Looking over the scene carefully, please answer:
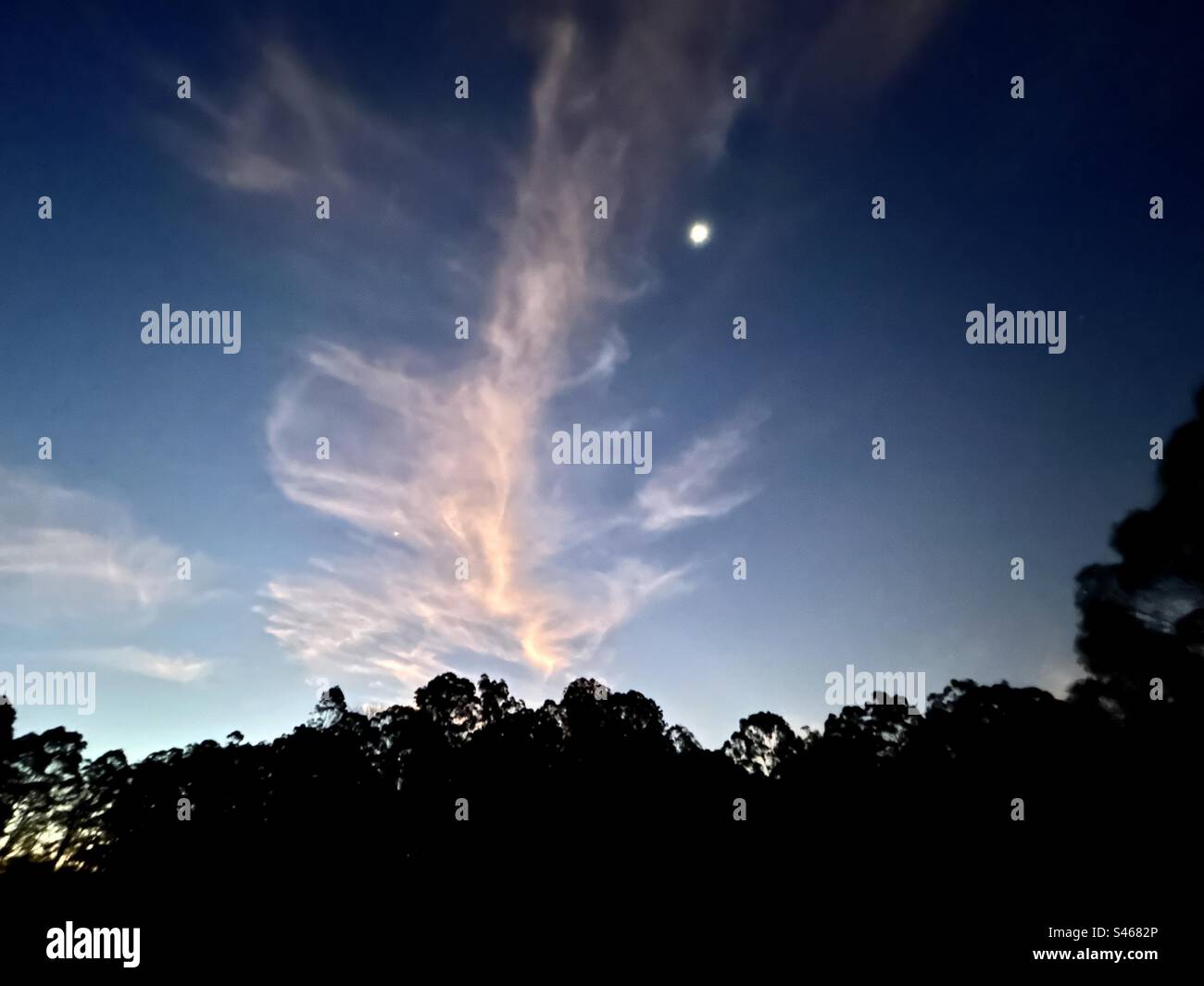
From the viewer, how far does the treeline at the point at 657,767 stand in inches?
1043

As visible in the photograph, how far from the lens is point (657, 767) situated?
33.1 metres

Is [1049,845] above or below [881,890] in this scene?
above

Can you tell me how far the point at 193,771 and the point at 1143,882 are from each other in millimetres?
48411

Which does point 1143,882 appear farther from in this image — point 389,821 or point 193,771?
point 193,771

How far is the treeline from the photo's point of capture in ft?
86.9
